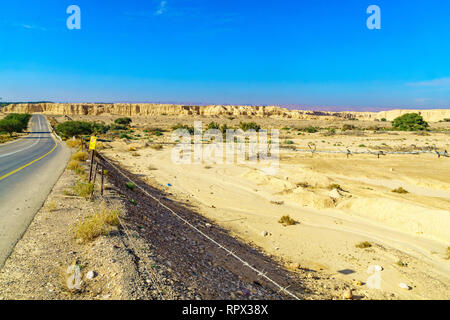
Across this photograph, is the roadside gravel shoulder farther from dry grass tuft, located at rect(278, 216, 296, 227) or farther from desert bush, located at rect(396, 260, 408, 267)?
desert bush, located at rect(396, 260, 408, 267)

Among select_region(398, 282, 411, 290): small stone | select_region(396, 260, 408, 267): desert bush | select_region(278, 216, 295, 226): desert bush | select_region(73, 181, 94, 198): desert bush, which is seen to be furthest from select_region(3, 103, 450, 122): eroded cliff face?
select_region(398, 282, 411, 290): small stone

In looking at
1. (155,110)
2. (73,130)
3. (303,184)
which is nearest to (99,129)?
(73,130)

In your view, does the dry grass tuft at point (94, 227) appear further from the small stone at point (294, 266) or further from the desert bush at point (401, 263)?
the desert bush at point (401, 263)

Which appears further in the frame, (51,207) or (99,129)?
(99,129)

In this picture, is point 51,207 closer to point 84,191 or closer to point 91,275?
point 84,191

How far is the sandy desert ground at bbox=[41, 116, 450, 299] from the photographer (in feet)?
24.1

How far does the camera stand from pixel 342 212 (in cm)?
1211

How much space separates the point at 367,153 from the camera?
2670 centimetres
